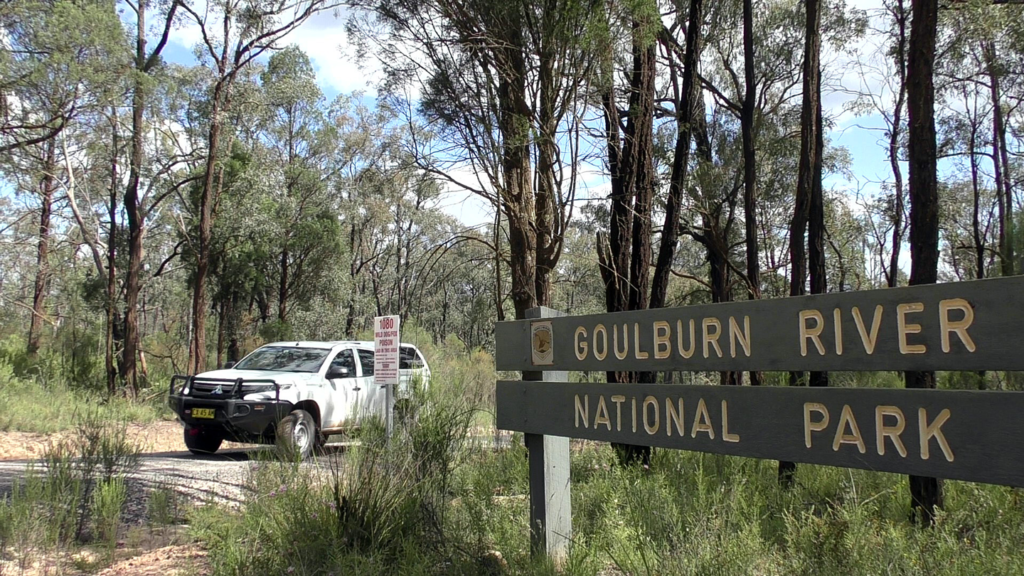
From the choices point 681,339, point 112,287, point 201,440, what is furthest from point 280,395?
point 112,287

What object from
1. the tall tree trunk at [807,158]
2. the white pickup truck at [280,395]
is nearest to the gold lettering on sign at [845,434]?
the tall tree trunk at [807,158]

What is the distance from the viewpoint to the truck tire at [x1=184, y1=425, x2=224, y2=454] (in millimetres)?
10747

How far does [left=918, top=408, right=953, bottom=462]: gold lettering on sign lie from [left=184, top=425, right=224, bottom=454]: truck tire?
9.87 m

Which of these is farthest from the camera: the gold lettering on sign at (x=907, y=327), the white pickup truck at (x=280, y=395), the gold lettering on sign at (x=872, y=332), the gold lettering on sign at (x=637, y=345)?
the white pickup truck at (x=280, y=395)

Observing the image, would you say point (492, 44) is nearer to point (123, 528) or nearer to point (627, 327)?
point (627, 327)

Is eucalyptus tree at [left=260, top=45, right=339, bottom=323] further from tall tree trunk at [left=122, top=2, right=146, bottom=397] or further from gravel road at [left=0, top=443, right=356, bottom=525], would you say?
Answer: gravel road at [left=0, top=443, right=356, bottom=525]

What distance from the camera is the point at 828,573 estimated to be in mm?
3561

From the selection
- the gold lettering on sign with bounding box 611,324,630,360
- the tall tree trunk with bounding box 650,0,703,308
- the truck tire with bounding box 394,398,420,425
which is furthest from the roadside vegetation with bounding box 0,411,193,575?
the tall tree trunk with bounding box 650,0,703,308

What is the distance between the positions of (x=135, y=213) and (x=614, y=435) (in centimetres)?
2347

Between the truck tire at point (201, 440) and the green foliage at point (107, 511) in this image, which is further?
the truck tire at point (201, 440)

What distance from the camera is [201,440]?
1084 centimetres

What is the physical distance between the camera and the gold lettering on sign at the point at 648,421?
367 cm

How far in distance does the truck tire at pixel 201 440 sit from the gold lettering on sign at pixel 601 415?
326 inches

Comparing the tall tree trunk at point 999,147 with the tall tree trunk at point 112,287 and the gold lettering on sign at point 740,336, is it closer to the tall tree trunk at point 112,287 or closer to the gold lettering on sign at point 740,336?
the gold lettering on sign at point 740,336
